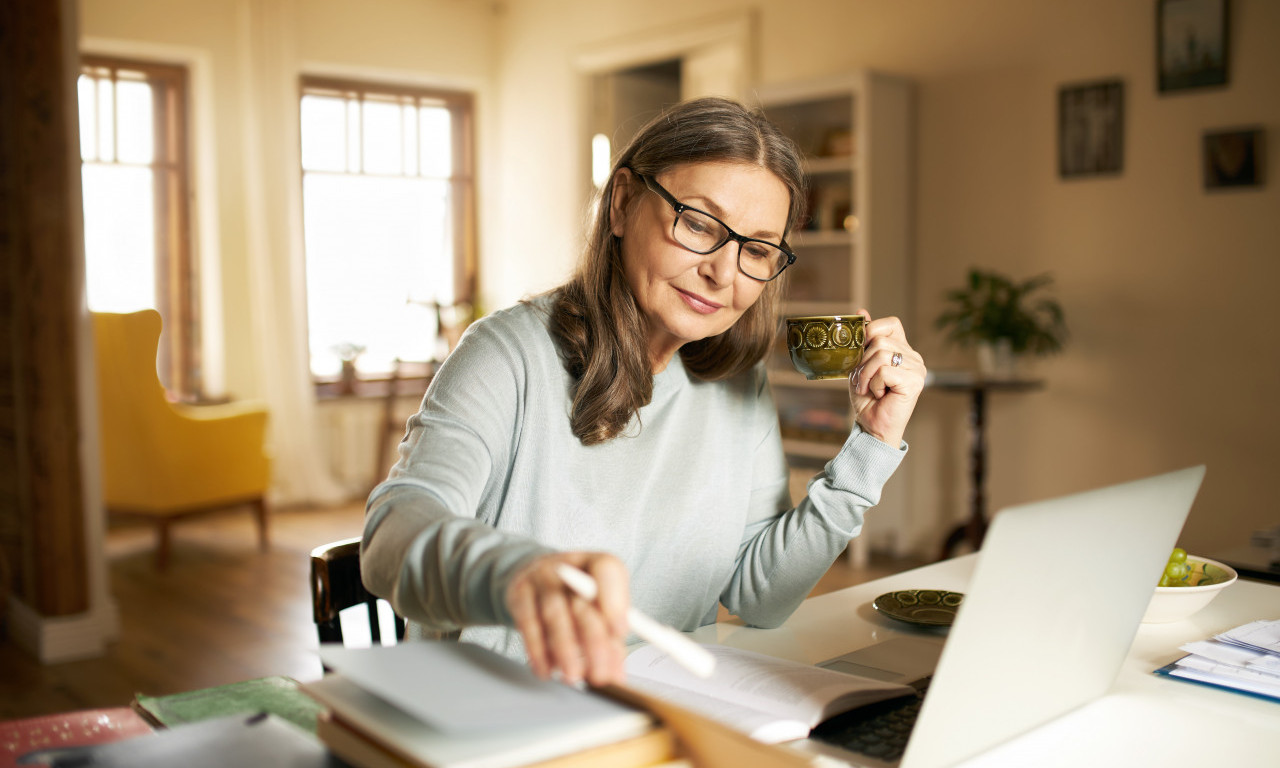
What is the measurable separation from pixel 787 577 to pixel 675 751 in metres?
0.65

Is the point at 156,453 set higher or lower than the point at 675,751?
lower

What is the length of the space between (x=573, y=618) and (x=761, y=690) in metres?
0.32

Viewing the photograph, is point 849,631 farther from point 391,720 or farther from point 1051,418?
point 1051,418

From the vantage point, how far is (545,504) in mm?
1253

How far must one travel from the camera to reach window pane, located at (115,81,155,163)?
5234 mm

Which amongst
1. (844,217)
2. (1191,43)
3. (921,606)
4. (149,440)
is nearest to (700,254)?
(921,606)

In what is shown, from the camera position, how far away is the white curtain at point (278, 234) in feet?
17.9

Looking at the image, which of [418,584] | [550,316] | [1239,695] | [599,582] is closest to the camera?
[599,582]

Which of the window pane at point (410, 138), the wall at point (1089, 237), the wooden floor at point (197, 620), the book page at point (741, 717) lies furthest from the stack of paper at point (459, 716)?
the window pane at point (410, 138)

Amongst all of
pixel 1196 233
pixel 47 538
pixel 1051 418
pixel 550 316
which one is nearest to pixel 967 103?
pixel 1196 233

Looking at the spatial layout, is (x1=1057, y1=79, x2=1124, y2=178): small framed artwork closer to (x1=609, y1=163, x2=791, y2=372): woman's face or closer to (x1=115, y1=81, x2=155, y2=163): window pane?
(x1=609, y1=163, x2=791, y2=372): woman's face

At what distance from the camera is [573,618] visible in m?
0.65

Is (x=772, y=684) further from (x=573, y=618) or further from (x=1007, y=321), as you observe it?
(x=1007, y=321)

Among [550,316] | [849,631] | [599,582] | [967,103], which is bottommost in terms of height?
[849,631]
